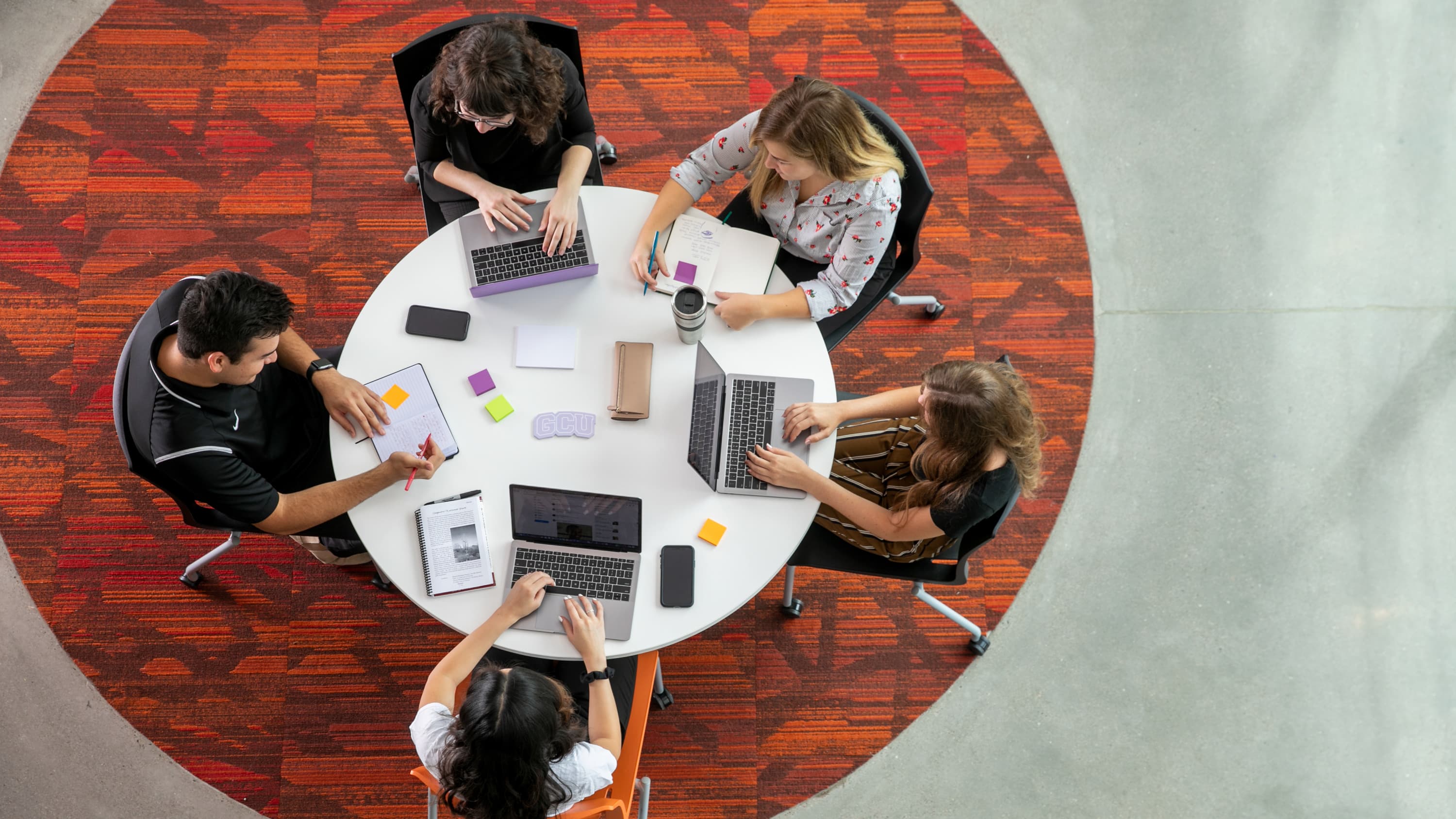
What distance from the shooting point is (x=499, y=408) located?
7.70 ft

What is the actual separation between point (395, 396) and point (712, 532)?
86 centimetres

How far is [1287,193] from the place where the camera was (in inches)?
135

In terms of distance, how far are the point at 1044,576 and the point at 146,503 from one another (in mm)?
2999

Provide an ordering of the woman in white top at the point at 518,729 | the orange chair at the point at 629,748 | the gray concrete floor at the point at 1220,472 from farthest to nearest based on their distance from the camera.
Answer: the gray concrete floor at the point at 1220,472
the orange chair at the point at 629,748
the woman in white top at the point at 518,729

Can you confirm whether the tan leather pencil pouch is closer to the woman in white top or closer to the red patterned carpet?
the woman in white top

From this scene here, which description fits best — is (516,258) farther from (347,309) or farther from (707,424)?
(347,309)

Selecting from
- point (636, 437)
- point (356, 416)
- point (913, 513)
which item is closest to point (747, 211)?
point (636, 437)

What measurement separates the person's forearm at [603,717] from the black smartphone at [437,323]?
3.04ft

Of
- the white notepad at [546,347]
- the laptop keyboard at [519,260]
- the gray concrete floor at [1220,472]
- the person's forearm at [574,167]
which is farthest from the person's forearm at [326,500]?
the gray concrete floor at [1220,472]

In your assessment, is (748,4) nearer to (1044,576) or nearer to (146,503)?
(1044,576)

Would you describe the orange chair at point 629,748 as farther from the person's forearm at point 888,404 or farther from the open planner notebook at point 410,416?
the person's forearm at point 888,404

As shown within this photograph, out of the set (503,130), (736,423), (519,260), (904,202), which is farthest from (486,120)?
(904,202)

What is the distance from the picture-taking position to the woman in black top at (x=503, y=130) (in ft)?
7.57

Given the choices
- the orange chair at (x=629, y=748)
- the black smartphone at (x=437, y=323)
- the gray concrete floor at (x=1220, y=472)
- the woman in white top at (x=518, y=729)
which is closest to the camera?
the woman in white top at (x=518, y=729)
